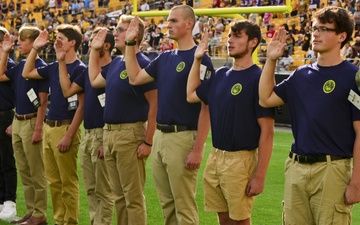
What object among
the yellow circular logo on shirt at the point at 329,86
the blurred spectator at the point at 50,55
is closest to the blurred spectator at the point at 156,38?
the blurred spectator at the point at 50,55

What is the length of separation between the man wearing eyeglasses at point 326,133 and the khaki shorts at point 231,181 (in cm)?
55

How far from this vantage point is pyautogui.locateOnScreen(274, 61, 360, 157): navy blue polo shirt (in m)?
4.35

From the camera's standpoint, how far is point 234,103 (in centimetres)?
507

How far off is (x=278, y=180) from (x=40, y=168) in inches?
139

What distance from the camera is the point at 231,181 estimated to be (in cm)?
507

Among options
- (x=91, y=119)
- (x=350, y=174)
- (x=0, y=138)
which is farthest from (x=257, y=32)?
(x=0, y=138)

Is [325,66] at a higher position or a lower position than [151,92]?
higher

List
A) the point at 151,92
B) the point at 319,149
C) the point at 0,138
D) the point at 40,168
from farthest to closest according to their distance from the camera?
the point at 0,138 < the point at 40,168 < the point at 151,92 < the point at 319,149

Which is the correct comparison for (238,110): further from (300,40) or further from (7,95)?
(300,40)

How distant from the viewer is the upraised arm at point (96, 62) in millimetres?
6543

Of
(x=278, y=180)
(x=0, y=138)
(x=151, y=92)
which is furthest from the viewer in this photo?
(x=278, y=180)

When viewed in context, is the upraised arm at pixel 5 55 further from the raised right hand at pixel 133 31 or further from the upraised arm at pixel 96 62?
the raised right hand at pixel 133 31

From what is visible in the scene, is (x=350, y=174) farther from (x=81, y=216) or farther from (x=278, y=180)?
(x=278, y=180)

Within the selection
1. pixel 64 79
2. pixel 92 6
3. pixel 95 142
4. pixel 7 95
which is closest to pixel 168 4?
pixel 7 95
